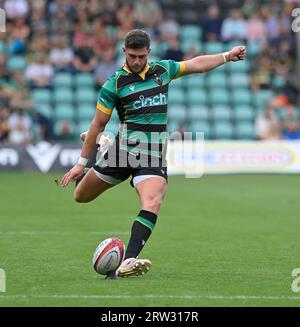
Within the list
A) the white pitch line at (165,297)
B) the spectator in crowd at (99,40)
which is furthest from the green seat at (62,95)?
the white pitch line at (165,297)

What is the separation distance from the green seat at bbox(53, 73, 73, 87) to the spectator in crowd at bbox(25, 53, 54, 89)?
1.07 ft

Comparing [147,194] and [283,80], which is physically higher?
[283,80]

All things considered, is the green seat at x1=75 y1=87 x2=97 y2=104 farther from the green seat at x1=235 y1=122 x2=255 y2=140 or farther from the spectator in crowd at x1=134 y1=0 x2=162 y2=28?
the green seat at x1=235 y1=122 x2=255 y2=140

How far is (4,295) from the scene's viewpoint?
7398 mm

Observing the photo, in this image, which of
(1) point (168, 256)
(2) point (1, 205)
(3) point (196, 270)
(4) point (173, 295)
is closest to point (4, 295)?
(4) point (173, 295)

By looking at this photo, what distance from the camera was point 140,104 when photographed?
872 centimetres

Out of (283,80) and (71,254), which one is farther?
(283,80)

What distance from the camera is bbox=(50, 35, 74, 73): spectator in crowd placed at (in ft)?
83.3

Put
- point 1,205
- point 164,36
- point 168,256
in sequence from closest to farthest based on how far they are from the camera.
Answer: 1. point 168,256
2. point 1,205
3. point 164,36

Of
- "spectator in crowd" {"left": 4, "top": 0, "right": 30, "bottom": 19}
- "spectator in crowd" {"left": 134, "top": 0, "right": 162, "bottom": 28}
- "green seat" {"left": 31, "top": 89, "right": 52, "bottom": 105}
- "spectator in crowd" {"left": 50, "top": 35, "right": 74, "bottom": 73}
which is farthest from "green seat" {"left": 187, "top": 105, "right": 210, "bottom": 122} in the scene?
"spectator in crowd" {"left": 4, "top": 0, "right": 30, "bottom": 19}

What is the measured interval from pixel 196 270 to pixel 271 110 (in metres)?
16.8

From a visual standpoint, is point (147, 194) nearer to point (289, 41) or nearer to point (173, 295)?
point (173, 295)

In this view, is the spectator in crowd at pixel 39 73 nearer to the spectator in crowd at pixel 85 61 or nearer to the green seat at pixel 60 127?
the spectator in crowd at pixel 85 61

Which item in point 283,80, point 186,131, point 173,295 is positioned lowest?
point 173,295
